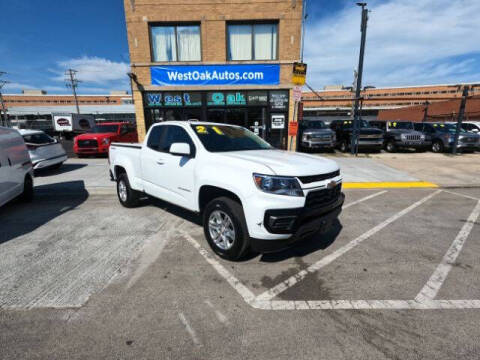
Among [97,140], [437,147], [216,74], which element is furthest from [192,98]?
[437,147]

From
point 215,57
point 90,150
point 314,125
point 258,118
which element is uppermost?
point 215,57

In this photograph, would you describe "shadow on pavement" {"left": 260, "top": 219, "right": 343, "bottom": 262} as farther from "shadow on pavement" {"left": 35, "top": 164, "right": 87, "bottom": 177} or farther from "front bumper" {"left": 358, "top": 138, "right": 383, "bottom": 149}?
"front bumper" {"left": 358, "top": 138, "right": 383, "bottom": 149}

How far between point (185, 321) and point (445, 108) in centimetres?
4177

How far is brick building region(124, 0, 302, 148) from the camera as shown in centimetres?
1194

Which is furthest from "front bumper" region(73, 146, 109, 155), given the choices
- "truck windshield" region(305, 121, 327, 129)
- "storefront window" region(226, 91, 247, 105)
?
"truck windshield" region(305, 121, 327, 129)

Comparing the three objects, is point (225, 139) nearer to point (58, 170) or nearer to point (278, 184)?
point (278, 184)

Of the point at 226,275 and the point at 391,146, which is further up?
the point at 391,146

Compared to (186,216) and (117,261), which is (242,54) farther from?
(117,261)

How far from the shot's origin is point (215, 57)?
1234cm

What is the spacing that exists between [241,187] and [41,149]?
8867 millimetres

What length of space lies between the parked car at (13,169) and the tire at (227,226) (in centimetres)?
443

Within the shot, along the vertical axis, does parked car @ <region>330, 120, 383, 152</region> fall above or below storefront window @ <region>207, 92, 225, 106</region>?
below

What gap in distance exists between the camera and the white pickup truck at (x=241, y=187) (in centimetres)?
275

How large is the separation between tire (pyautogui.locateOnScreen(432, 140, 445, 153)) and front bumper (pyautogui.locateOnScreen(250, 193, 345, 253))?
48.4 feet
